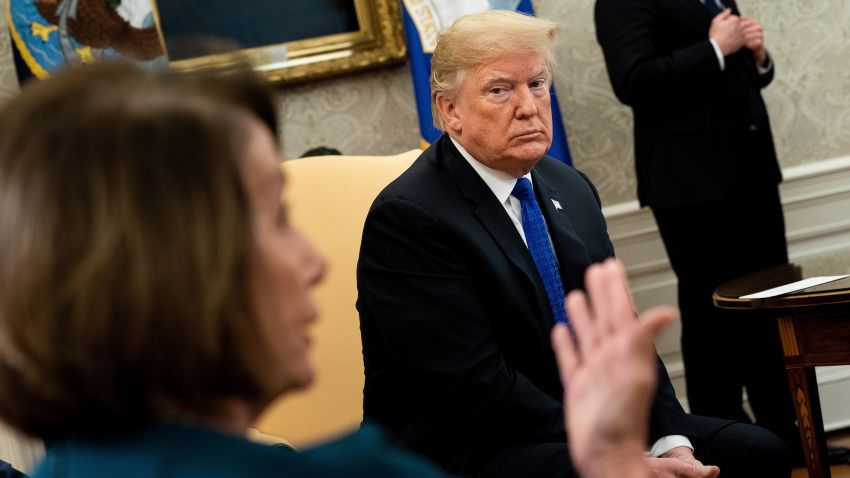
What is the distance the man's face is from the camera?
246 cm

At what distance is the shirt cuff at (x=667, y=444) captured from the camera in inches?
91.3

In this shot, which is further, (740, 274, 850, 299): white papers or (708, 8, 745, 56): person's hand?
(708, 8, 745, 56): person's hand

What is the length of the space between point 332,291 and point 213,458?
6.22 ft

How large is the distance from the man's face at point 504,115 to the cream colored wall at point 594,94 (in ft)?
6.91

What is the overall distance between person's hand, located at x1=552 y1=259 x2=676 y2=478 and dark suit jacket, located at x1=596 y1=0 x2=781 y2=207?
10.3ft

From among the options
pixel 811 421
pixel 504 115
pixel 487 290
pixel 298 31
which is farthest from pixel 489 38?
pixel 298 31

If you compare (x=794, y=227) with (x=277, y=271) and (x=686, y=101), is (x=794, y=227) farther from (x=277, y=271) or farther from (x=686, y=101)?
(x=277, y=271)

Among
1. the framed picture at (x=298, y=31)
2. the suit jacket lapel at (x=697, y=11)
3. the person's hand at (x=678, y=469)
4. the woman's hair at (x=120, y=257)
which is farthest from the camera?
the framed picture at (x=298, y=31)

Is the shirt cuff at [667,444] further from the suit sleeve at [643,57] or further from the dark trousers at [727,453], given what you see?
the suit sleeve at [643,57]

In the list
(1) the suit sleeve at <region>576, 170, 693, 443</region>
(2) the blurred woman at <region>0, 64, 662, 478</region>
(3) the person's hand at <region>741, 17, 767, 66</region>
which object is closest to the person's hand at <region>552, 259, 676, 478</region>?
(2) the blurred woman at <region>0, 64, 662, 478</region>

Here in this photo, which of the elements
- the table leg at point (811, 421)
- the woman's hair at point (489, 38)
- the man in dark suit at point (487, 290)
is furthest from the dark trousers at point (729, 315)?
the woman's hair at point (489, 38)

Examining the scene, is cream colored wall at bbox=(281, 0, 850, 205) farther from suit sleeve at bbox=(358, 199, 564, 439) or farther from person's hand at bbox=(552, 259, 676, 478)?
person's hand at bbox=(552, 259, 676, 478)

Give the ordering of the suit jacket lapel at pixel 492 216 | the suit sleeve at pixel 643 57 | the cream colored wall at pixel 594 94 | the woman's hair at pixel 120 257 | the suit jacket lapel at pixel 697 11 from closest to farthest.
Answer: the woman's hair at pixel 120 257
the suit jacket lapel at pixel 492 216
the suit sleeve at pixel 643 57
the suit jacket lapel at pixel 697 11
the cream colored wall at pixel 594 94

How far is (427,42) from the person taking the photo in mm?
4328
